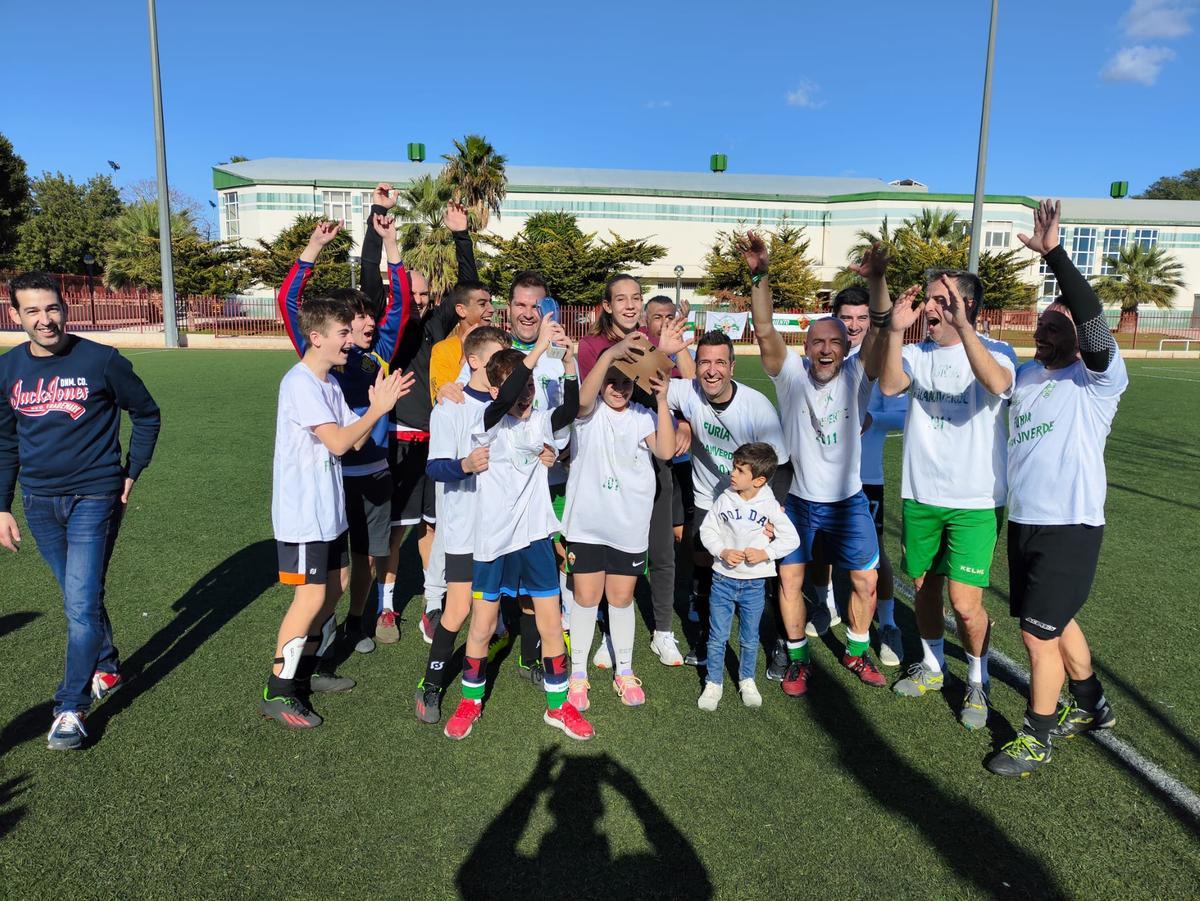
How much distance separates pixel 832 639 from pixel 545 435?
2.47 metres

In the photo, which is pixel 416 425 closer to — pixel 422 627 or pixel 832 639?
pixel 422 627

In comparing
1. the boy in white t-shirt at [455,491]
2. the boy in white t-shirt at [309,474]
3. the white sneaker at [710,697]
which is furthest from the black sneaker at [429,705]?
the white sneaker at [710,697]

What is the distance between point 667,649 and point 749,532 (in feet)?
3.30

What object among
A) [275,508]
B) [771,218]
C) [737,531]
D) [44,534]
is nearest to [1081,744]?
[737,531]

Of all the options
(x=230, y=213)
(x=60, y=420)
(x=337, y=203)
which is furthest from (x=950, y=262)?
(x=230, y=213)

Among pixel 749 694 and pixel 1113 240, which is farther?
pixel 1113 240

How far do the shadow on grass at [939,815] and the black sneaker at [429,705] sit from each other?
1.89m

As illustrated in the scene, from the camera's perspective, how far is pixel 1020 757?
10.7 ft

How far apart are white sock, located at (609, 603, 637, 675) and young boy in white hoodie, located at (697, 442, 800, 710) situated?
1.38ft

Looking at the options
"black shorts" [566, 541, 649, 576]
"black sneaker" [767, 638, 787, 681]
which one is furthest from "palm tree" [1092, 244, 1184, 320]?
"black shorts" [566, 541, 649, 576]

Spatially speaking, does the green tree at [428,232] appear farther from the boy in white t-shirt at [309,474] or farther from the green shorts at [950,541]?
the green shorts at [950,541]

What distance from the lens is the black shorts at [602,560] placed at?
12.7 ft

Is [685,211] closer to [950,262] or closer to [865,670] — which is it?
[950,262]

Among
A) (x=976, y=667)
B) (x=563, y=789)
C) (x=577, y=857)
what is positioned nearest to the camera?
(x=577, y=857)
